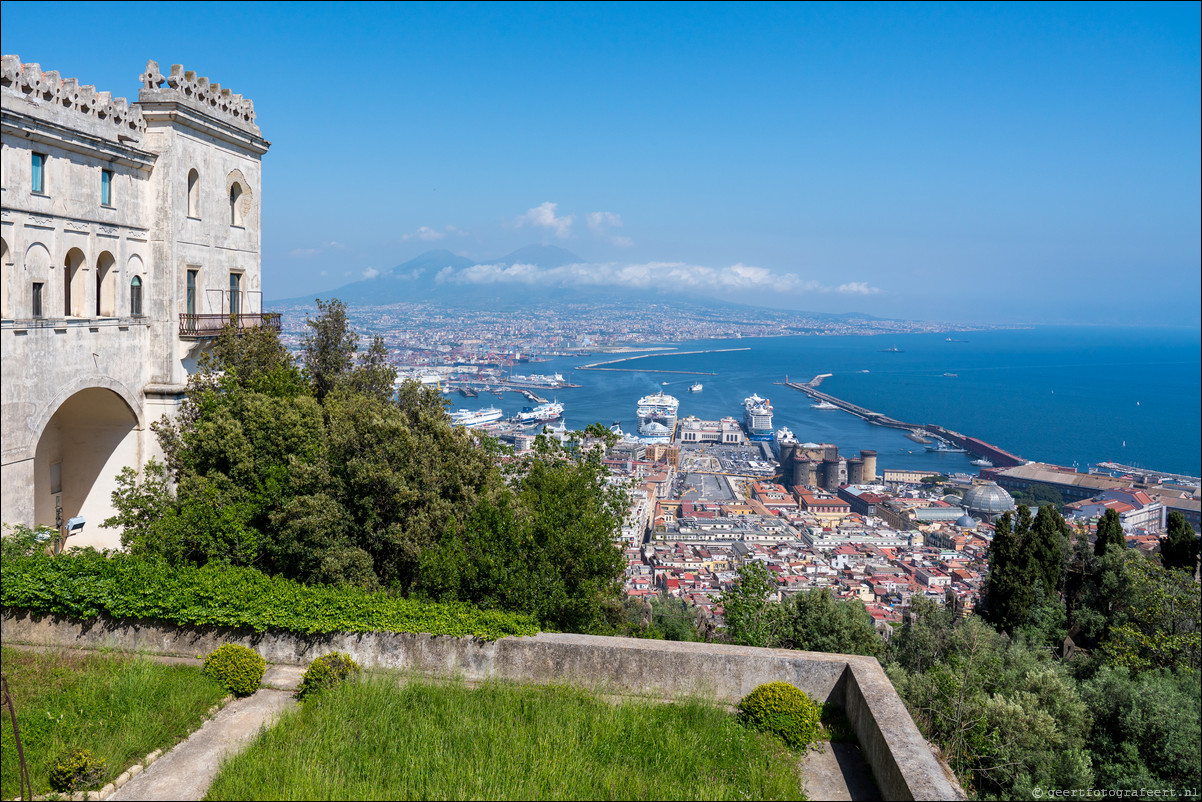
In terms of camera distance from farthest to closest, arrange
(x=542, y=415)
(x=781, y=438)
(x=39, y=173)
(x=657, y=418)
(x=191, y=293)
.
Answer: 1. (x=657, y=418)
2. (x=781, y=438)
3. (x=542, y=415)
4. (x=191, y=293)
5. (x=39, y=173)

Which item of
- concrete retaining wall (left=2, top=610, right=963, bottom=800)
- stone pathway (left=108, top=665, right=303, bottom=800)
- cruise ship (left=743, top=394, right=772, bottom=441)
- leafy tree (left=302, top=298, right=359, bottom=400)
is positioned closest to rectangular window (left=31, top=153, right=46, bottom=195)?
leafy tree (left=302, top=298, right=359, bottom=400)

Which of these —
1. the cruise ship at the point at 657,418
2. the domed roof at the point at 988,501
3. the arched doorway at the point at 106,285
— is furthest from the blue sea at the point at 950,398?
the arched doorway at the point at 106,285

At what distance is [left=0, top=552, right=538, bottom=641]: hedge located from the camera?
640cm

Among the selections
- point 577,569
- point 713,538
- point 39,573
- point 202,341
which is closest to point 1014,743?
point 577,569

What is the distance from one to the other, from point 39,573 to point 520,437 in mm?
53647

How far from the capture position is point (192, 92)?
10.7 metres

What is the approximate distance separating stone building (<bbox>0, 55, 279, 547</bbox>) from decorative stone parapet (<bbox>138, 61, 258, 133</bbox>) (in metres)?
0.02

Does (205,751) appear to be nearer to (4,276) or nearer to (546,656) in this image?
(546,656)

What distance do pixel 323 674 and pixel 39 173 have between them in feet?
21.9

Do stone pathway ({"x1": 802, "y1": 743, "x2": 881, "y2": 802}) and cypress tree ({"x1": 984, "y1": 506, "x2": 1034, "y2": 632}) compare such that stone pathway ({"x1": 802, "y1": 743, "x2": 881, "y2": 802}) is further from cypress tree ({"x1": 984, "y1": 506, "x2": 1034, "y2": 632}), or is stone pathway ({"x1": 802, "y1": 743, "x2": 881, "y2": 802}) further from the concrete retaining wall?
cypress tree ({"x1": 984, "y1": 506, "x2": 1034, "y2": 632})

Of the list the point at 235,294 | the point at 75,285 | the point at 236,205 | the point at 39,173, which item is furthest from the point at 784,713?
the point at 236,205

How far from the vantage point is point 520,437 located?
60.3m

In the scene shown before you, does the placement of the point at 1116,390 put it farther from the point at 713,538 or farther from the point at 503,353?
the point at 713,538

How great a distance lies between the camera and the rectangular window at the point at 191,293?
11118 millimetres
